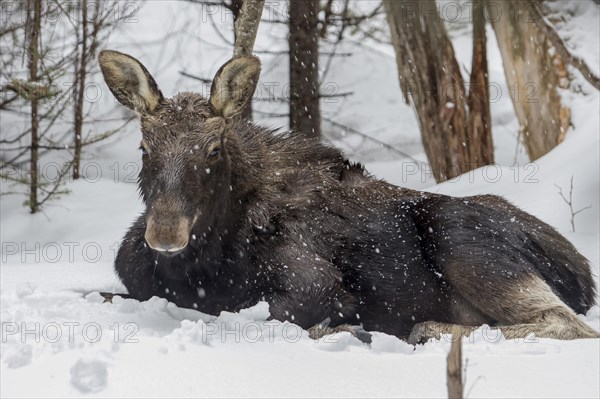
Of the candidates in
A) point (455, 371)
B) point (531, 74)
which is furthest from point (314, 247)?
point (531, 74)

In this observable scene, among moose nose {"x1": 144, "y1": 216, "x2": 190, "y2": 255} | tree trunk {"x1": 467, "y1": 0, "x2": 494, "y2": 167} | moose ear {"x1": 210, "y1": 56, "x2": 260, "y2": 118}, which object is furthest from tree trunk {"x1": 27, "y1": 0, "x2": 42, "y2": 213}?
moose nose {"x1": 144, "y1": 216, "x2": 190, "y2": 255}

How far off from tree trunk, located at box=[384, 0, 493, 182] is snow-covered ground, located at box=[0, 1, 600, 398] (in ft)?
3.98

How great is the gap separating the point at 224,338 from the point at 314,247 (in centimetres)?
135

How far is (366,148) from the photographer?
14.0 metres

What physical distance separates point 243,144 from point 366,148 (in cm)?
817

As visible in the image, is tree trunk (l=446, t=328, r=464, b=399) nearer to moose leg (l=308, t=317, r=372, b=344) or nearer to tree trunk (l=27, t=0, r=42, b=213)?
moose leg (l=308, t=317, r=372, b=344)

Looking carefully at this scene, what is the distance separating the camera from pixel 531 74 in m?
9.59

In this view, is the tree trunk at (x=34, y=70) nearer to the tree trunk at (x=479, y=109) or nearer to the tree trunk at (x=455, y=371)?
the tree trunk at (x=479, y=109)

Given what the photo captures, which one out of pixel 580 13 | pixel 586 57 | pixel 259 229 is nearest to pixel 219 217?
pixel 259 229

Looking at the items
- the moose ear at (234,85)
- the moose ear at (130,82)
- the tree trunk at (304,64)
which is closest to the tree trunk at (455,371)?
the moose ear at (234,85)

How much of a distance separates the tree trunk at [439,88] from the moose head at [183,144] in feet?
16.1

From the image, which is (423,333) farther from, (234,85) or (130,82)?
(130,82)

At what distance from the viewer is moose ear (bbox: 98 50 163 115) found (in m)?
5.32

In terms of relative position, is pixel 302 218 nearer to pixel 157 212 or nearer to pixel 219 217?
pixel 219 217
